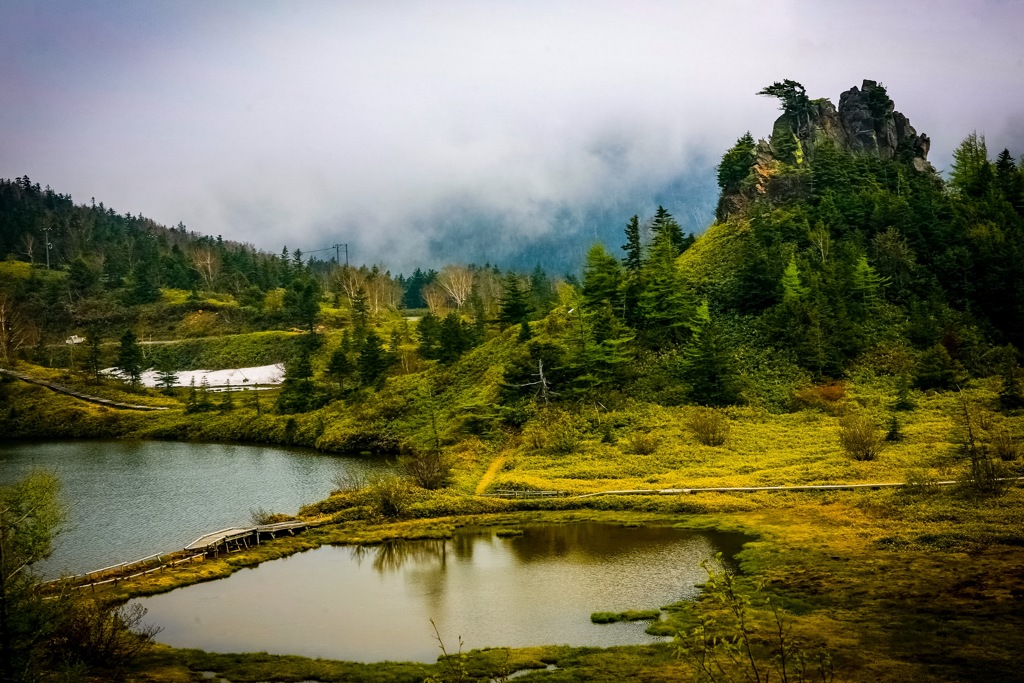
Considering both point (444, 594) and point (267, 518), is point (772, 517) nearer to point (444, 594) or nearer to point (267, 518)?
point (444, 594)

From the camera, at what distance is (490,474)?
7019cm

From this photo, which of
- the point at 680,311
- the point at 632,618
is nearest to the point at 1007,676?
the point at 632,618

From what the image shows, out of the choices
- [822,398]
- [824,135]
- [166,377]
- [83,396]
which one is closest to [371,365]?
[166,377]

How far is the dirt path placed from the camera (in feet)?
213

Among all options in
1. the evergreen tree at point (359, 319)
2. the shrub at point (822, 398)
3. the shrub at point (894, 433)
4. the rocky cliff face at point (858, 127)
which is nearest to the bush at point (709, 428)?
the shrub at point (822, 398)

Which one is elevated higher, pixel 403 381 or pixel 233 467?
pixel 403 381

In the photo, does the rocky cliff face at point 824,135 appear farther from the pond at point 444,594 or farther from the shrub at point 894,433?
the pond at point 444,594

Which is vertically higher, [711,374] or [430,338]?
[430,338]

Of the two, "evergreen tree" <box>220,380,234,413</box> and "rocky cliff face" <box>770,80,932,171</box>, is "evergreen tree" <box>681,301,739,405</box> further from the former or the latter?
"evergreen tree" <box>220,380,234,413</box>

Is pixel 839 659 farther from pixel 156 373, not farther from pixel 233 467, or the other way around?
pixel 156 373

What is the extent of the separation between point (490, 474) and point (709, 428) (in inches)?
838

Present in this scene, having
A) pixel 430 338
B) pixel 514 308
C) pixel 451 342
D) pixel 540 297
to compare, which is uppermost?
pixel 540 297

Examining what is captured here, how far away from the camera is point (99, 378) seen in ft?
406

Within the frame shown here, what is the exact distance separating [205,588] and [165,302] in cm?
14310
